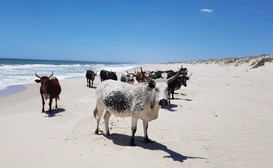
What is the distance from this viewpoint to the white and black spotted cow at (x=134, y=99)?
281 inches

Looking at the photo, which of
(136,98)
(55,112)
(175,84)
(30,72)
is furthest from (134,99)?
(30,72)

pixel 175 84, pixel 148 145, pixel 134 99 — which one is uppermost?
pixel 134 99

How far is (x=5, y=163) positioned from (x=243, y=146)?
5.43 meters

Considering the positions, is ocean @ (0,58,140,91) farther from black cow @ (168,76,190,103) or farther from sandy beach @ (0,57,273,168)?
sandy beach @ (0,57,273,168)

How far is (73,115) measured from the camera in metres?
11.4

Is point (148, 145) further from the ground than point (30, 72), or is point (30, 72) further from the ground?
point (148, 145)

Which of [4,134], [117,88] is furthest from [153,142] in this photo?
[4,134]

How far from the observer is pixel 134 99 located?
7.64 m

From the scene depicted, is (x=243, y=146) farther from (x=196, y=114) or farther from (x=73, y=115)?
(x=73, y=115)

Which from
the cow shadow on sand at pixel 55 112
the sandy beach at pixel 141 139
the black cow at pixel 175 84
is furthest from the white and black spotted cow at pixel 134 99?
the black cow at pixel 175 84

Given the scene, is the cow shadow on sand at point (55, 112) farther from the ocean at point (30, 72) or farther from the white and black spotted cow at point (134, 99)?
the ocean at point (30, 72)

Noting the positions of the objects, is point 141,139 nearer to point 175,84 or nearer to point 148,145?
point 148,145

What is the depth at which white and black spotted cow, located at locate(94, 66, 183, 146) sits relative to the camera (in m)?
7.13

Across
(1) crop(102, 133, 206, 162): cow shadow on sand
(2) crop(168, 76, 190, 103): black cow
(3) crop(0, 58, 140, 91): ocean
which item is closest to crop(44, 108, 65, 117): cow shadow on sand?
(1) crop(102, 133, 206, 162): cow shadow on sand
